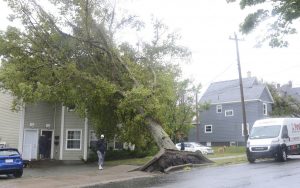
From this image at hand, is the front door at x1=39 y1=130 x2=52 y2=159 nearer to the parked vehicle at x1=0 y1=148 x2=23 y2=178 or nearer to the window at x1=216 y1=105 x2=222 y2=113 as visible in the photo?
the parked vehicle at x1=0 y1=148 x2=23 y2=178

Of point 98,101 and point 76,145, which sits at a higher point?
point 98,101

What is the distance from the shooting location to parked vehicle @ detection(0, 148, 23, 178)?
68.1 ft

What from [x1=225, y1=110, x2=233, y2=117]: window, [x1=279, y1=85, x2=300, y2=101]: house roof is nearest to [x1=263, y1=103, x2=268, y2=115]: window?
[x1=225, y1=110, x2=233, y2=117]: window

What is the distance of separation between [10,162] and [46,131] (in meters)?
13.0

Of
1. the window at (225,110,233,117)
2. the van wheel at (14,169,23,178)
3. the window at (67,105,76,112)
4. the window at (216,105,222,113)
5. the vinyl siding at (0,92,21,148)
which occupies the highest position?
the window at (216,105,222,113)

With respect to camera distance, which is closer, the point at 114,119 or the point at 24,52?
the point at 24,52

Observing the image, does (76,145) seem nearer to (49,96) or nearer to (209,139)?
(49,96)

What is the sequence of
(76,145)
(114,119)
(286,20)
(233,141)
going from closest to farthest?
(286,20)
(114,119)
(76,145)
(233,141)

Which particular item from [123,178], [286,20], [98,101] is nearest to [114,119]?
[98,101]

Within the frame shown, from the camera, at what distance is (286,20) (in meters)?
13.4

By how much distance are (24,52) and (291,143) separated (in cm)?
1685

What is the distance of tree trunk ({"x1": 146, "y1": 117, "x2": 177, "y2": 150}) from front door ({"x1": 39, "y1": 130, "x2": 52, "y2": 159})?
10363 millimetres

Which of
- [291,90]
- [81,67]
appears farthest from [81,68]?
[291,90]

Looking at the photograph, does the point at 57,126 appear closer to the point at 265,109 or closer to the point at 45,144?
the point at 45,144
